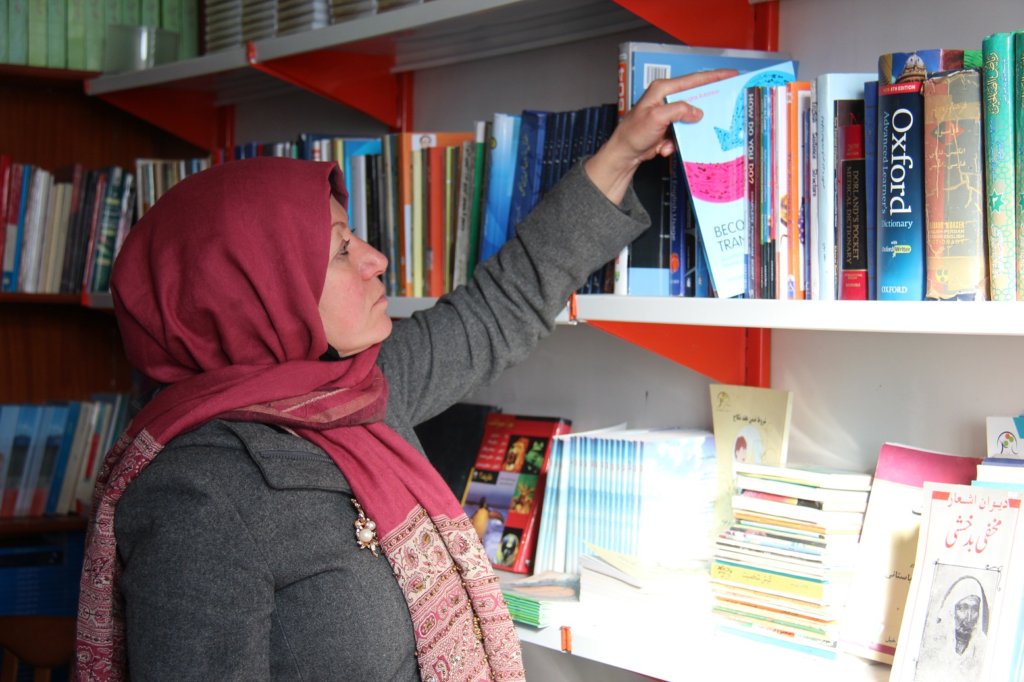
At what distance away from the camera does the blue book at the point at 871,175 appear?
1.20m

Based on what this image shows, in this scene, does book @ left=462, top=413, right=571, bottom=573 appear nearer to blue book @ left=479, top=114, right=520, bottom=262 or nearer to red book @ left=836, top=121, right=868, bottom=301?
blue book @ left=479, top=114, right=520, bottom=262

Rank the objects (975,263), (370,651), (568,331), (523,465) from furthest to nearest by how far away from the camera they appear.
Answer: (568,331), (523,465), (370,651), (975,263)

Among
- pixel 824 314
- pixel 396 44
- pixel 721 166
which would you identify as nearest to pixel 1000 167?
pixel 824 314

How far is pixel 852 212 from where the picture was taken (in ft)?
4.05

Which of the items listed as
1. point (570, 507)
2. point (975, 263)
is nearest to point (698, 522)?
point (570, 507)

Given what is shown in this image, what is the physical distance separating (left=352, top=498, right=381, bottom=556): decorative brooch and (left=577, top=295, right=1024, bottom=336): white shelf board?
1.41 ft

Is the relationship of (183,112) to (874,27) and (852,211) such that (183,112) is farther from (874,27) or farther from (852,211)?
(852,211)

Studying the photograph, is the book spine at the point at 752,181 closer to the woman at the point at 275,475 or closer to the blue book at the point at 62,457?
the woman at the point at 275,475

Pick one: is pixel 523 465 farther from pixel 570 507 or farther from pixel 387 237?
pixel 387 237

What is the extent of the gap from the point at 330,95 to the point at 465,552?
1.05 metres

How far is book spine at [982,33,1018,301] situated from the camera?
1099 mm

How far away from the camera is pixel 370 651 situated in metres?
1.25

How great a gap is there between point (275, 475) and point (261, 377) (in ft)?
0.44

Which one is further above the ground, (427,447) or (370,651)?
(427,447)
